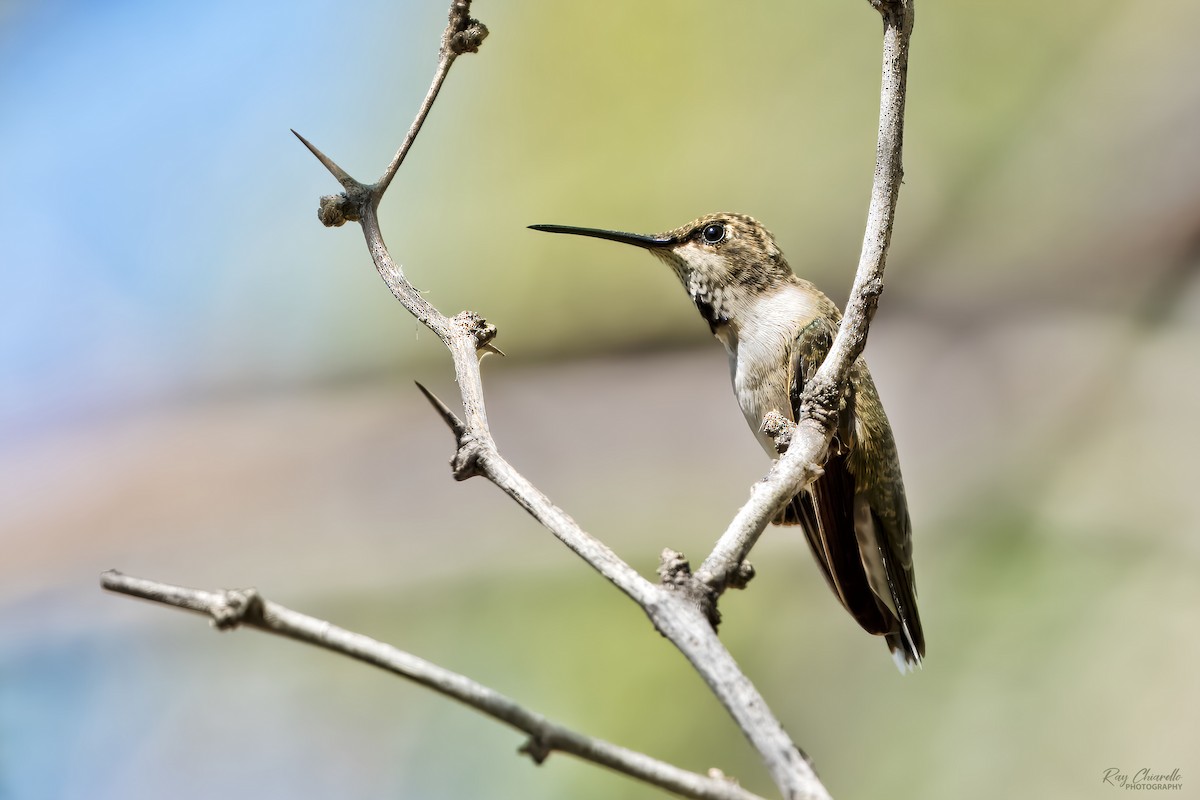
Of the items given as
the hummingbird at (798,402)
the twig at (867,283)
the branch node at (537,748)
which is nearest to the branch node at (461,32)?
the twig at (867,283)

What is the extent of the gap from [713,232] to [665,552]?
50.5 inches

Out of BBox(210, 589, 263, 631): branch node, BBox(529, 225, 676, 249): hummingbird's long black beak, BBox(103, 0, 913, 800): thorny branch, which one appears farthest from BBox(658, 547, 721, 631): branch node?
BBox(529, 225, 676, 249): hummingbird's long black beak

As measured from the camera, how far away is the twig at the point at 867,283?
0.77 m

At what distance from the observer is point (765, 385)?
5.21 ft

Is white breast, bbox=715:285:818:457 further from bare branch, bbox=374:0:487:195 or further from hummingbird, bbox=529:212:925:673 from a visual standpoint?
bare branch, bbox=374:0:487:195

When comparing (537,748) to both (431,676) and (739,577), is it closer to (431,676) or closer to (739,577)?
(431,676)

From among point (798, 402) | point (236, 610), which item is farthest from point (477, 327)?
point (798, 402)

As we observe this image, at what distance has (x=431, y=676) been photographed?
1.56ft

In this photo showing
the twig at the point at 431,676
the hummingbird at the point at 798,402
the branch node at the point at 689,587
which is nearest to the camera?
the twig at the point at 431,676

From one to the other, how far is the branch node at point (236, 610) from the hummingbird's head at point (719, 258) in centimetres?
128

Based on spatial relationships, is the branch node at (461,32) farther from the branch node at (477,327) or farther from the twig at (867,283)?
the twig at (867,283)

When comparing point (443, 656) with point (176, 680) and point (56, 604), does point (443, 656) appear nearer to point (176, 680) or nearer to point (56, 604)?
point (176, 680)

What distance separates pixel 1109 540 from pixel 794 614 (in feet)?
3.68

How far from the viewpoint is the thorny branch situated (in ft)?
1.59
